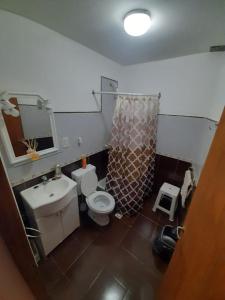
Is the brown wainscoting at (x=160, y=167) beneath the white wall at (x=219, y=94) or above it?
beneath

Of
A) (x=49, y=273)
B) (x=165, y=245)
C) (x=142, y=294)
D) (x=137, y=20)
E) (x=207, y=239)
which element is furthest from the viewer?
(x=165, y=245)

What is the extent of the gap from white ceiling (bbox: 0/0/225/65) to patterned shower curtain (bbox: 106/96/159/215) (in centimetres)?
64

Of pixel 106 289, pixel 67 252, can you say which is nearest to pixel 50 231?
pixel 67 252

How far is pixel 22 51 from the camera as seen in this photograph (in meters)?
1.18

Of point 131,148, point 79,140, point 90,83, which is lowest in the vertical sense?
point 131,148

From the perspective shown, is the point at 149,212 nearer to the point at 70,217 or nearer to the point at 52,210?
the point at 70,217

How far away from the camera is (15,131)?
127cm

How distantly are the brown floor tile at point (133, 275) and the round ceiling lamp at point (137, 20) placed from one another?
7.84ft

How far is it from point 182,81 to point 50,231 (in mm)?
2694

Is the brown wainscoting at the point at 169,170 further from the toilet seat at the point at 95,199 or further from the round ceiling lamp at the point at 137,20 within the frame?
the round ceiling lamp at the point at 137,20

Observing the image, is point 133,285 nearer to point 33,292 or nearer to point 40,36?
point 33,292

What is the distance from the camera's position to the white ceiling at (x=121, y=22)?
3.05ft

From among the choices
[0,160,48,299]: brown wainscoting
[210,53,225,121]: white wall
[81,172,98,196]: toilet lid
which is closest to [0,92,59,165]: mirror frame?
[81,172,98,196]: toilet lid

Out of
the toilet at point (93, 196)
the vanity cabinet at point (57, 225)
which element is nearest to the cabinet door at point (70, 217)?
the vanity cabinet at point (57, 225)
